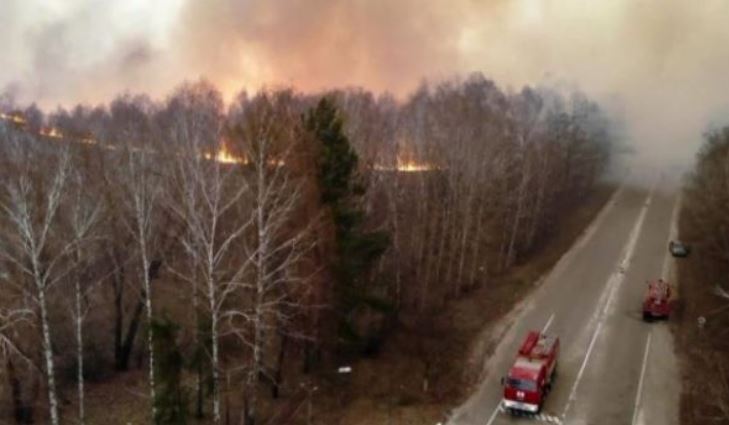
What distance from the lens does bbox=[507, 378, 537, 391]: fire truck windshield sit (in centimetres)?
2850

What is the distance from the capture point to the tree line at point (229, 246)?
25.2m

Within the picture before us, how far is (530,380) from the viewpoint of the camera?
93.8ft

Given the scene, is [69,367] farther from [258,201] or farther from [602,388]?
[602,388]

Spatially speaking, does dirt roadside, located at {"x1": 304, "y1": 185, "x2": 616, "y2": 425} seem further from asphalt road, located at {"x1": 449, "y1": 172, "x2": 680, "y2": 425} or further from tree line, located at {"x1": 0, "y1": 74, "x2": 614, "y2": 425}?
tree line, located at {"x1": 0, "y1": 74, "x2": 614, "y2": 425}

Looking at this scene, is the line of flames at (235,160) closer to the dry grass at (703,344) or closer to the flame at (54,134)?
the flame at (54,134)

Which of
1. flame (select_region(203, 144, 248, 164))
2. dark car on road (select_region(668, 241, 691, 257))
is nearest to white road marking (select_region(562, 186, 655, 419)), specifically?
dark car on road (select_region(668, 241, 691, 257))

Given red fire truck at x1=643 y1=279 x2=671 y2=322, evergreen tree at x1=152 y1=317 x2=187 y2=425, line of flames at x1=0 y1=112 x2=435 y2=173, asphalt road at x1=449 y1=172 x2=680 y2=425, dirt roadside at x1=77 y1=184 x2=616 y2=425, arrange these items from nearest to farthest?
1. evergreen tree at x1=152 y1=317 x2=187 y2=425
2. line of flames at x1=0 y1=112 x2=435 y2=173
3. dirt roadside at x1=77 y1=184 x2=616 y2=425
4. asphalt road at x1=449 y1=172 x2=680 y2=425
5. red fire truck at x1=643 y1=279 x2=671 y2=322

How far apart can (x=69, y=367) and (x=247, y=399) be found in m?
9.97

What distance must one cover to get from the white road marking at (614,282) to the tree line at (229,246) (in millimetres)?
7955

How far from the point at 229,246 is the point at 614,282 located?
1091 inches

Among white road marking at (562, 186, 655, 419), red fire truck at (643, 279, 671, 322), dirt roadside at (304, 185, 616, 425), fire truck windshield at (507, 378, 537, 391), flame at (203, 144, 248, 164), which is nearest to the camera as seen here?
flame at (203, 144, 248, 164)

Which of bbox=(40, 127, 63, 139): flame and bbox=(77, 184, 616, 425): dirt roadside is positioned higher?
bbox=(40, 127, 63, 139): flame

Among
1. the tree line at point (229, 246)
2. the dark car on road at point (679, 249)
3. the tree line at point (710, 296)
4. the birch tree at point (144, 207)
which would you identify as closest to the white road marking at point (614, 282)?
the dark car on road at point (679, 249)

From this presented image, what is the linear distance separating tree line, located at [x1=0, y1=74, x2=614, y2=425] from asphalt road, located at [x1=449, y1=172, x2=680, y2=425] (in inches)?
221
